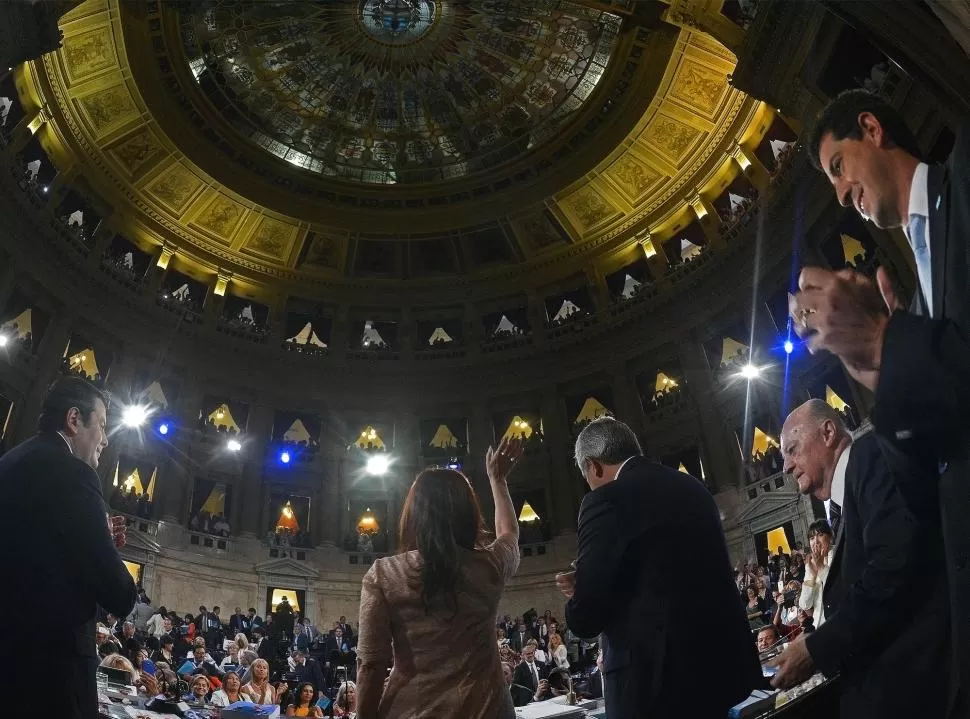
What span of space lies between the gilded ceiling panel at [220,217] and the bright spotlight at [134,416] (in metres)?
7.17

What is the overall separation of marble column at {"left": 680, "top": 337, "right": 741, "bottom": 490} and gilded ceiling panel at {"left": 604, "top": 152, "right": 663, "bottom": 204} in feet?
Result: 19.5

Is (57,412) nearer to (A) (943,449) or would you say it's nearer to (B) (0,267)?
(A) (943,449)

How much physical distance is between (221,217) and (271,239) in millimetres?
1958

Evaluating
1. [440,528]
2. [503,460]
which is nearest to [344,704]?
[503,460]

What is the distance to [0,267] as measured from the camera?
762 inches


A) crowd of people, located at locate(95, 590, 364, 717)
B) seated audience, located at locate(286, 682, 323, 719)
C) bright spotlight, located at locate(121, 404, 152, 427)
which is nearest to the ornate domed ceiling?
bright spotlight, located at locate(121, 404, 152, 427)

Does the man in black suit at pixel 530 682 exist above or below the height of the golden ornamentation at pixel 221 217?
below

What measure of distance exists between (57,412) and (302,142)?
24.6 metres

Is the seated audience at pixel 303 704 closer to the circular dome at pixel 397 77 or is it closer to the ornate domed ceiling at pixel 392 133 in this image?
the ornate domed ceiling at pixel 392 133

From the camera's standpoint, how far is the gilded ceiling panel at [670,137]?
939 inches

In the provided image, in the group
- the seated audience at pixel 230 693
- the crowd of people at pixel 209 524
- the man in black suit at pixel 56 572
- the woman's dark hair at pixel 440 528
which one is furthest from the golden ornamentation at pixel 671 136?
the man in black suit at pixel 56 572

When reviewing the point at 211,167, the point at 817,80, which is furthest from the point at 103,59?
the point at 817,80

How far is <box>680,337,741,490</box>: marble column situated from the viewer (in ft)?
70.7

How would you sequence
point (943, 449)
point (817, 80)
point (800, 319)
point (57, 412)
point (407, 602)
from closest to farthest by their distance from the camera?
point (943, 449), point (800, 319), point (407, 602), point (57, 412), point (817, 80)
